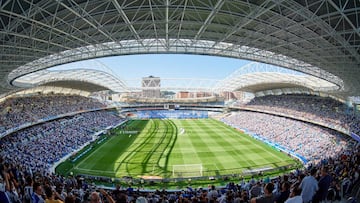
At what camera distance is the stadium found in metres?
11.3

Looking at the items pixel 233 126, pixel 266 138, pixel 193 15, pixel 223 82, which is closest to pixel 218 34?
pixel 193 15

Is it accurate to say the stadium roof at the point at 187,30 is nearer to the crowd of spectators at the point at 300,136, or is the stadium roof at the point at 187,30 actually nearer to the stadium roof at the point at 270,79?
the crowd of spectators at the point at 300,136

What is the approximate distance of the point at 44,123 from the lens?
36.1 meters

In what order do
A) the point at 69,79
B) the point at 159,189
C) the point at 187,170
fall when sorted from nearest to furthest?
the point at 159,189 → the point at 187,170 → the point at 69,79

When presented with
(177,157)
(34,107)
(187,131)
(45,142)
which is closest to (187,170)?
(177,157)

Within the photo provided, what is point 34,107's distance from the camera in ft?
124

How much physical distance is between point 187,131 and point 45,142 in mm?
26342

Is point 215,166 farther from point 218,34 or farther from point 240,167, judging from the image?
point 218,34

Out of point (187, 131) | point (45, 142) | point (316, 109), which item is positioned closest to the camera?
point (45, 142)

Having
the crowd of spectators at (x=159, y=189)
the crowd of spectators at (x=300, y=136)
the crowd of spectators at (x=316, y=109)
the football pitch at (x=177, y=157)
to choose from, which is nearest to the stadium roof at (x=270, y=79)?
the crowd of spectators at (x=316, y=109)

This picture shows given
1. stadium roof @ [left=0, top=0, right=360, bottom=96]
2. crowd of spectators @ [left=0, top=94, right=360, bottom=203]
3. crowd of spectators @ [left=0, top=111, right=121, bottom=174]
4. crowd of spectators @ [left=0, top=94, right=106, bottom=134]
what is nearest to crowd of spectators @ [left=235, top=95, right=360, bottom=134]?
crowd of spectators @ [left=0, top=94, right=360, bottom=203]

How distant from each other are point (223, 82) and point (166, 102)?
23.8 meters

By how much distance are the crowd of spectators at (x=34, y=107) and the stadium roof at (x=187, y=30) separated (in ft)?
15.2

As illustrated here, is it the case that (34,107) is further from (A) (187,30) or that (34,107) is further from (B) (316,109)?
(B) (316,109)
